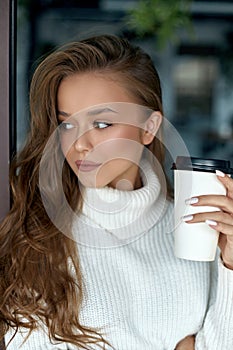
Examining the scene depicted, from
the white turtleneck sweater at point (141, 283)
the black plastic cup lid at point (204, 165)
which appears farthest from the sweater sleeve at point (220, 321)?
the black plastic cup lid at point (204, 165)

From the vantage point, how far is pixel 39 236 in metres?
1.19

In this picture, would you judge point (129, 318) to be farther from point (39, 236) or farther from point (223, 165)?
point (223, 165)

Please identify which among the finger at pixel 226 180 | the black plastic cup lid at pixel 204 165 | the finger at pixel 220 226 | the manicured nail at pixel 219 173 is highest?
the black plastic cup lid at pixel 204 165

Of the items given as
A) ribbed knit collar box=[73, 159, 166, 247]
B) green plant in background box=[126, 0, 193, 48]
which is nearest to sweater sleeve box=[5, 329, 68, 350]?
ribbed knit collar box=[73, 159, 166, 247]

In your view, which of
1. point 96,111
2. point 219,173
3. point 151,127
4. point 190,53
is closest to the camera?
point 219,173

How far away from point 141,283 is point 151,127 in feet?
0.98

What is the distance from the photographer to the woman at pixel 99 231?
116cm

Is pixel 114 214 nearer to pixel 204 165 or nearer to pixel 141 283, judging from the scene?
pixel 141 283

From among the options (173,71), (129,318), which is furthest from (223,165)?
(173,71)

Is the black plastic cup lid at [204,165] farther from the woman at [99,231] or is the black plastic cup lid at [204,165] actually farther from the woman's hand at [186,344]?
the woman's hand at [186,344]

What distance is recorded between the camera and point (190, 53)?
183 inches

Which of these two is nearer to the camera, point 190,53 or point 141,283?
point 141,283

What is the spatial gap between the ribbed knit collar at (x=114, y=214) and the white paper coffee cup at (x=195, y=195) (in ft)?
0.54

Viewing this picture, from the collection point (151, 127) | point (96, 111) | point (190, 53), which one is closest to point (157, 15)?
point (190, 53)
